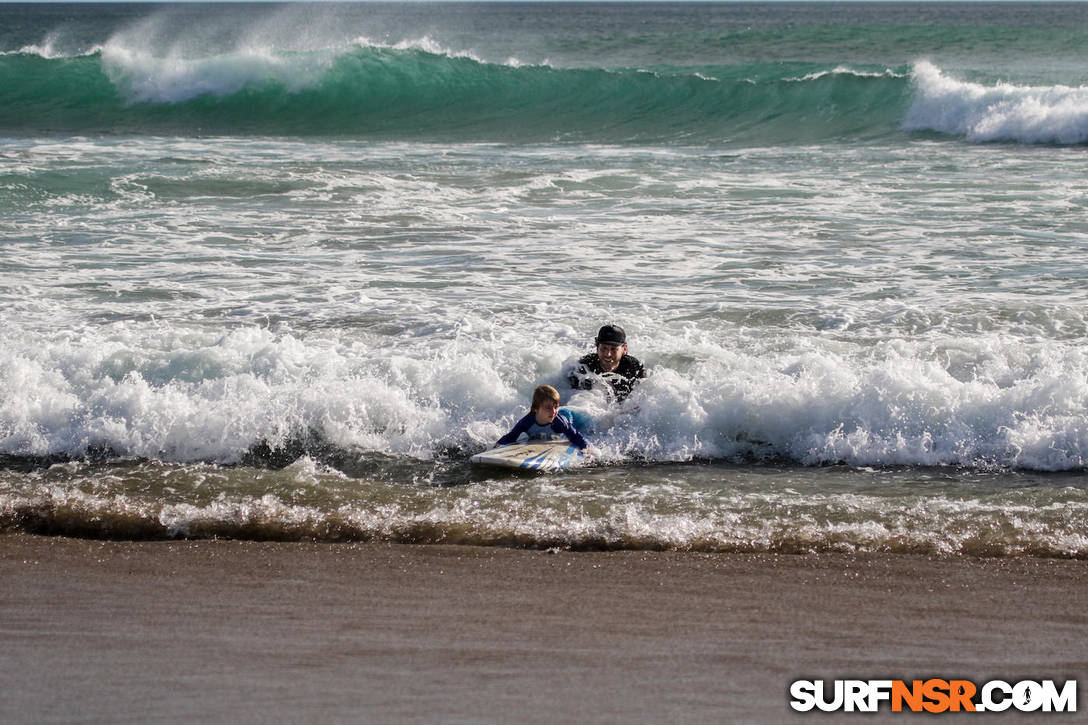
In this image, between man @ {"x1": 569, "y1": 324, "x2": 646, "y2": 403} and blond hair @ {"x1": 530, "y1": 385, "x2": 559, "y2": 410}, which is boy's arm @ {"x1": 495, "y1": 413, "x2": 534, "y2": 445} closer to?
blond hair @ {"x1": 530, "y1": 385, "x2": 559, "y2": 410}

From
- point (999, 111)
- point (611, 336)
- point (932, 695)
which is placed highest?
point (999, 111)

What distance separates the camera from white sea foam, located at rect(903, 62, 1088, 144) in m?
22.0

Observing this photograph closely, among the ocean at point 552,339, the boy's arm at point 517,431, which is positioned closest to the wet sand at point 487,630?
the ocean at point 552,339

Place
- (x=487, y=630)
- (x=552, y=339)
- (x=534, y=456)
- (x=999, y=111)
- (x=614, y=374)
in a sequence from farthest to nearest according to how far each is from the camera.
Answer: (x=999, y=111), (x=552, y=339), (x=614, y=374), (x=534, y=456), (x=487, y=630)

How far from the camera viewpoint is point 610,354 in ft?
26.0

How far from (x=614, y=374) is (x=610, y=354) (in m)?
0.16

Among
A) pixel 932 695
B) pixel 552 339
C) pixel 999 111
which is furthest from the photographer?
pixel 999 111

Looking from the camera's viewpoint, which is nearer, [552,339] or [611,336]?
[611,336]

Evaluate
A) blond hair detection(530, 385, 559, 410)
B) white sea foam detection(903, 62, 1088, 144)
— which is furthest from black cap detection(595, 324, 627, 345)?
white sea foam detection(903, 62, 1088, 144)

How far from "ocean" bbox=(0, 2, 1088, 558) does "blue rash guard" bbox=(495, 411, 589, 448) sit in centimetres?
29

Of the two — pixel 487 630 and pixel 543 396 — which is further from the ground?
pixel 543 396

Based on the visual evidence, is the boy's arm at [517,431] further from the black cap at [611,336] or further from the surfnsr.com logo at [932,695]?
the surfnsr.com logo at [932,695]

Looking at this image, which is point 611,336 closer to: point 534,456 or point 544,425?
point 544,425

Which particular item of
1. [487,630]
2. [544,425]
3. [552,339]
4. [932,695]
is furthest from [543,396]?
[932,695]
